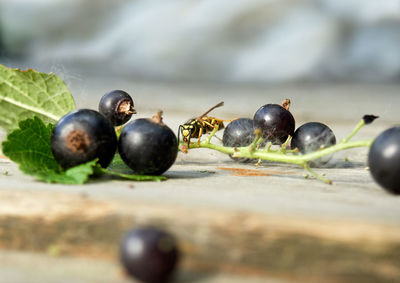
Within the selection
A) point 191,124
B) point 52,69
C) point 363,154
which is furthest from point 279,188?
point 363,154

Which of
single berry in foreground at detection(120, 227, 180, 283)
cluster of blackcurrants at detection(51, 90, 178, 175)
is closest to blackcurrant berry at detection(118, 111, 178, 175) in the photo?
cluster of blackcurrants at detection(51, 90, 178, 175)

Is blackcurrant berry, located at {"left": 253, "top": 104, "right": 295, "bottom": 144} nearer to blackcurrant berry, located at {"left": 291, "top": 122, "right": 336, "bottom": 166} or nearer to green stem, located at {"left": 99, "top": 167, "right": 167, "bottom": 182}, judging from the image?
blackcurrant berry, located at {"left": 291, "top": 122, "right": 336, "bottom": 166}

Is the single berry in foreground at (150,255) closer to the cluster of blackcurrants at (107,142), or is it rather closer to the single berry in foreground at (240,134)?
the cluster of blackcurrants at (107,142)

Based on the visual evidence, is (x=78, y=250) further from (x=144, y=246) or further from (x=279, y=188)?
(x=279, y=188)

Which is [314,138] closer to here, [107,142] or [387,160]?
[387,160]

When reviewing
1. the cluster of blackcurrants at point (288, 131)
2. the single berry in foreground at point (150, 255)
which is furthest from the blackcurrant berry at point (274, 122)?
the single berry in foreground at point (150, 255)

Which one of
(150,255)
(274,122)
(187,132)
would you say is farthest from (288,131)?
(150,255)

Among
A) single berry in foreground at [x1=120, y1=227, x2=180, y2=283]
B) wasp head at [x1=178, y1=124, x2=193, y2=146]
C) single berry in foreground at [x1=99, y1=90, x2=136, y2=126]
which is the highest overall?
single berry in foreground at [x1=99, y1=90, x2=136, y2=126]
